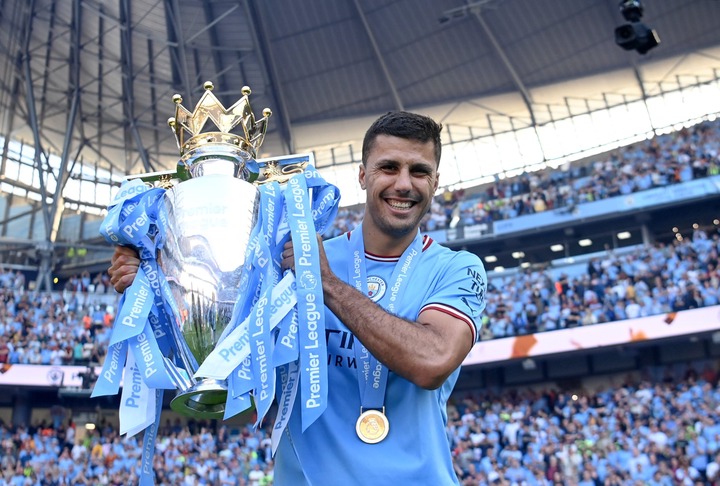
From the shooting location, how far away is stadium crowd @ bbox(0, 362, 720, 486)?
53.9 feet

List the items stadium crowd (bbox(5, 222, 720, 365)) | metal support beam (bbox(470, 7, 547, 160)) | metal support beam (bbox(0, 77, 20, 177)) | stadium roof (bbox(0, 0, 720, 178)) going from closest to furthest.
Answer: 1. stadium crowd (bbox(5, 222, 720, 365))
2. stadium roof (bbox(0, 0, 720, 178))
3. metal support beam (bbox(470, 7, 547, 160))
4. metal support beam (bbox(0, 77, 20, 177))

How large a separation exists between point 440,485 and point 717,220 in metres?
26.7

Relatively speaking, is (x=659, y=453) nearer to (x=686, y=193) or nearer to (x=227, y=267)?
(x=686, y=193)

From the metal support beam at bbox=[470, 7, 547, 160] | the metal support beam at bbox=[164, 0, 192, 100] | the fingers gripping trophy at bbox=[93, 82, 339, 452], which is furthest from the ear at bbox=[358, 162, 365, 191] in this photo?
the metal support beam at bbox=[470, 7, 547, 160]

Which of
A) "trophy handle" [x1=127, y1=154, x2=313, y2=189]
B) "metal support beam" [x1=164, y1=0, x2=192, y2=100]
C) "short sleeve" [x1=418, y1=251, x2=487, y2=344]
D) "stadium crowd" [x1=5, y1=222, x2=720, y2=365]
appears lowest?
"short sleeve" [x1=418, y1=251, x2=487, y2=344]

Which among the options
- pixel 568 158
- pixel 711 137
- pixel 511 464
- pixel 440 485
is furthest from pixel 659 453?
pixel 568 158

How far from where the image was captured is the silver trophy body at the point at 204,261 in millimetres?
2680

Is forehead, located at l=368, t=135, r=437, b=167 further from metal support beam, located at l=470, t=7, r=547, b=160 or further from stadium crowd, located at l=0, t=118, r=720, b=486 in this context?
metal support beam, located at l=470, t=7, r=547, b=160

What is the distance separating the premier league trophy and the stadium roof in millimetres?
23770

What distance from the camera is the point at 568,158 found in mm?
33062

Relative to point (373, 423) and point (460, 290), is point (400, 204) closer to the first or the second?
point (460, 290)

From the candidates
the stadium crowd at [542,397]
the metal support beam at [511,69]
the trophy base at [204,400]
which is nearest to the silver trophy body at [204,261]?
the trophy base at [204,400]

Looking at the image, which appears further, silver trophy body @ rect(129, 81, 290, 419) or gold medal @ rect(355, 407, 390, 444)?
silver trophy body @ rect(129, 81, 290, 419)

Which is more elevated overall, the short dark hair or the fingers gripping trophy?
the short dark hair
